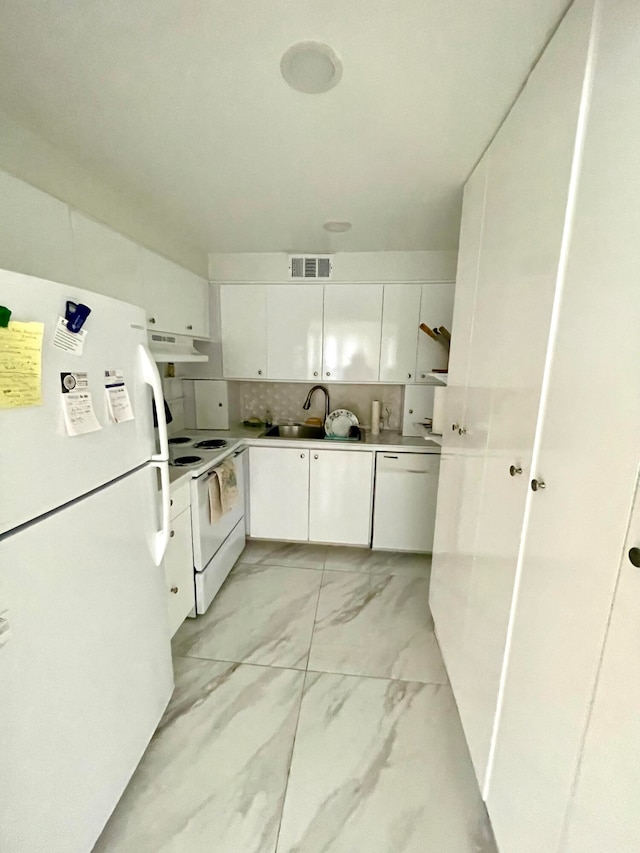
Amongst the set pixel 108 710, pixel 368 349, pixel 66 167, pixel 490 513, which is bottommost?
pixel 108 710

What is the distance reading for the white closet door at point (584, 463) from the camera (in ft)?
1.98

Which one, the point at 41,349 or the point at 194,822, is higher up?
the point at 41,349

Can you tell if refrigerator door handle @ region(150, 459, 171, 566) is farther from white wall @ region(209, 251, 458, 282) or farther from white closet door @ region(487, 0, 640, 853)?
white wall @ region(209, 251, 458, 282)

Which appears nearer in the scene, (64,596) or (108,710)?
(64,596)

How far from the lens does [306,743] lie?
1.37m

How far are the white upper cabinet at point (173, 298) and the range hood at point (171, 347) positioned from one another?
0.04 metres

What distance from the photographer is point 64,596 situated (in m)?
0.85

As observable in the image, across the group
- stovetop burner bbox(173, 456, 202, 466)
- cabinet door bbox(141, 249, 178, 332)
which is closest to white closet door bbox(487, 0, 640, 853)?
stovetop burner bbox(173, 456, 202, 466)

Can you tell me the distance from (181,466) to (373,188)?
5.58ft

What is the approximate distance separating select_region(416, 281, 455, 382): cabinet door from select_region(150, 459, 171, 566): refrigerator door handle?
191 cm

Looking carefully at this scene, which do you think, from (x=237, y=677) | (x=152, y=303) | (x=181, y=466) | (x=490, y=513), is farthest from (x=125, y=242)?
(x=237, y=677)

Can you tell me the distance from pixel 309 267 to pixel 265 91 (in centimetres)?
156

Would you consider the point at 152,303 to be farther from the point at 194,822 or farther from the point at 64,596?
the point at 194,822

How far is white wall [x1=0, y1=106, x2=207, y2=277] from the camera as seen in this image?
3.93ft
